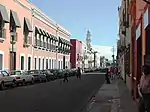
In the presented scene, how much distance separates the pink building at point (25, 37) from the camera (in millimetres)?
41859

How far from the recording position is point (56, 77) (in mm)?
54969

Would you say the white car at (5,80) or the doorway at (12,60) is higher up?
the doorway at (12,60)

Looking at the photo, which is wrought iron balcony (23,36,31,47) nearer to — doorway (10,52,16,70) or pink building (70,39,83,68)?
doorway (10,52,16,70)

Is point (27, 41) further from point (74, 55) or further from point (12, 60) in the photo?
point (74, 55)

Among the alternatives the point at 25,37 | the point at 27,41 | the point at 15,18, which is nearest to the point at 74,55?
the point at 27,41

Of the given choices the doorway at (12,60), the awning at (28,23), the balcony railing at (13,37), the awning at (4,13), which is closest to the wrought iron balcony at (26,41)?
the awning at (28,23)

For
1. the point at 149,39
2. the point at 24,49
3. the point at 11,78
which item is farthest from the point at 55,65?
the point at 149,39

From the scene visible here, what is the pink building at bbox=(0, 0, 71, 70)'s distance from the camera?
137 ft

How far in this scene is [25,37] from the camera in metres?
50.3

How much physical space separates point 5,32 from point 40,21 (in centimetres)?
1991

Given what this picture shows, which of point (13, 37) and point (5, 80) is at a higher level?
point (13, 37)

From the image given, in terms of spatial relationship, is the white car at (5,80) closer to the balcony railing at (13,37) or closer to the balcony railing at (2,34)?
the balcony railing at (2,34)

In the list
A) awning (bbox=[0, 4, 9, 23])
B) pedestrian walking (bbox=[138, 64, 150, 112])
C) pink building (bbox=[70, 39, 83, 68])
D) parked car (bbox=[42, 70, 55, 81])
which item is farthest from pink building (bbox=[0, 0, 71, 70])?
pink building (bbox=[70, 39, 83, 68])

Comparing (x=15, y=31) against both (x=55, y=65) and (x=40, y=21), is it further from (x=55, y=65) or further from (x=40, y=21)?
(x=55, y=65)
